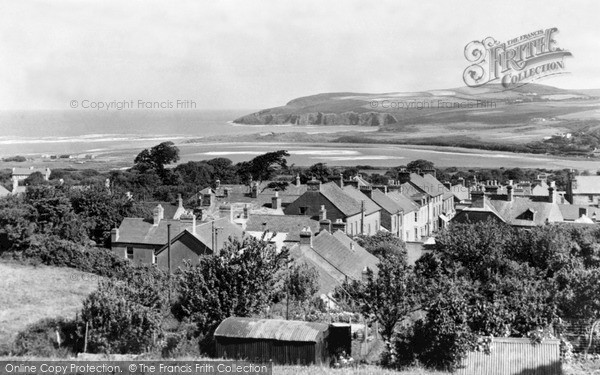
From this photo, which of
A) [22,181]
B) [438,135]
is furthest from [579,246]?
[438,135]

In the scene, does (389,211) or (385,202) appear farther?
(385,202)

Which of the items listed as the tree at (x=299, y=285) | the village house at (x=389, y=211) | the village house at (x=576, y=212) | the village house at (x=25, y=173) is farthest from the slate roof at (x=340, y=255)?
the village house at (x=25, y=173)

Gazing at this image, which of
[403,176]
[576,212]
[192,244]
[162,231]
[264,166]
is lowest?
[576,212]

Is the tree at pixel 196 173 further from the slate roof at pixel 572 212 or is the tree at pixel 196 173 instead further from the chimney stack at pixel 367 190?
the slate roof at pixel 572 212

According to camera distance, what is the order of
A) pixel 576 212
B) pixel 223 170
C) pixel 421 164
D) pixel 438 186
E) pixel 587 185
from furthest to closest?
pixel 421 164, pixel 223 170, pixel 587 185, pixel 438 186, pixel 576 212

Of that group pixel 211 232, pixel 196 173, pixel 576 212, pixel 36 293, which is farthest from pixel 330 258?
pixel 196 173

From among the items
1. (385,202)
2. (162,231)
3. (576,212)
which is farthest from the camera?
(385,202)

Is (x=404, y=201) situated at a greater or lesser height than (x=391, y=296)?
lesser

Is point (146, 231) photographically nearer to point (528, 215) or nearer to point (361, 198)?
point (361, 198)
